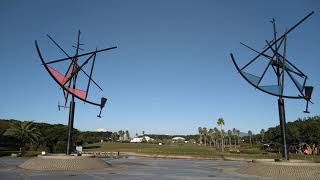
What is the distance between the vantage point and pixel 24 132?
81.8m

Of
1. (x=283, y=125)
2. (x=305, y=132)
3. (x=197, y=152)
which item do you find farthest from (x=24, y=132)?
(x=305, y=132)

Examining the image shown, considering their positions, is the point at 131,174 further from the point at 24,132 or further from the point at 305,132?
the point at 305,132

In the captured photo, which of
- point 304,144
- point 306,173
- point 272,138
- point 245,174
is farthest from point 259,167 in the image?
point 272,138

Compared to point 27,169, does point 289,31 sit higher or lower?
higher

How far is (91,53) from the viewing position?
3538cm

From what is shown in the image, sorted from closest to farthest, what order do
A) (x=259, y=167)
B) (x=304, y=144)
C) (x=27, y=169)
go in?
(x=259, y=167), (x=27, y=169), (x=304, y=144)

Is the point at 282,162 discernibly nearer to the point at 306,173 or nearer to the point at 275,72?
the point at 306,173

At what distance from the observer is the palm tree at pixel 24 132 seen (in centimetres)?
8156

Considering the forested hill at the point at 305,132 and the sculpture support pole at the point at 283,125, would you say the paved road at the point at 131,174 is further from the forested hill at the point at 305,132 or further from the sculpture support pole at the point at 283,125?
the forested hill at the point at 305,132

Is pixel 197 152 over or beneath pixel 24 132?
beneath

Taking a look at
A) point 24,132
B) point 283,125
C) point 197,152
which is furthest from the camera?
point 24,132

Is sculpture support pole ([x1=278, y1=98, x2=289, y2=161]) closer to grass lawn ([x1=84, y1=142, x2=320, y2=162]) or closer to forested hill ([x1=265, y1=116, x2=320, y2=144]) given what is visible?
grass lawn ([x1=84, y1=142, x2=320, y2=162])

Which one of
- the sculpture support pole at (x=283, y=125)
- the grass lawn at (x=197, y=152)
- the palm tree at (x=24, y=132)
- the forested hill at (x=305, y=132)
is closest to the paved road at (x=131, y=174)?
the sculpture support pole at (x=283, y=125)

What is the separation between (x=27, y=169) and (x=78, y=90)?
8275 millimetres
